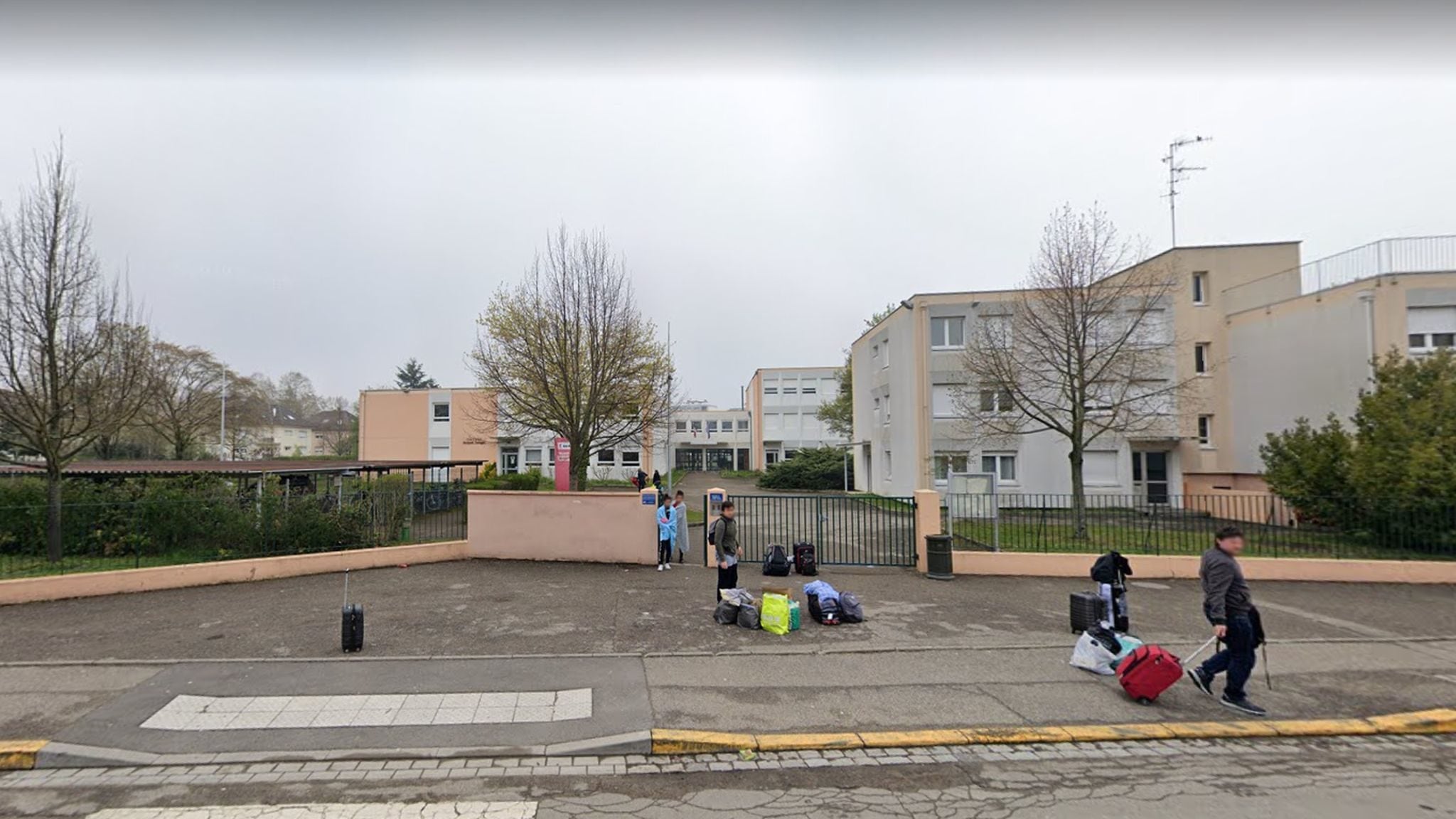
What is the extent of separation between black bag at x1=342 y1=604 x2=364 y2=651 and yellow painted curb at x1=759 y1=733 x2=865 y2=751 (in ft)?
16.8

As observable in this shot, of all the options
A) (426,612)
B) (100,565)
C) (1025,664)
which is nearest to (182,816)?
(426,612)

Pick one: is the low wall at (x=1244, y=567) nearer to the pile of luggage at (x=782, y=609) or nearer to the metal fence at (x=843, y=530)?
the metal fence at (x=843, y=530)

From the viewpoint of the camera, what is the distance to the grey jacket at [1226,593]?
239 inches

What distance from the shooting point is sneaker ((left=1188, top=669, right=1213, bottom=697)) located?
20.5 feet

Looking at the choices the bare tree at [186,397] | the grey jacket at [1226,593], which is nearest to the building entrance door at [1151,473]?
the grey jacket at [1226,593]

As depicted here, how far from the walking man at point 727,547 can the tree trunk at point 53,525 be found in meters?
Answer: 13.0

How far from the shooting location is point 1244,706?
5.98 m

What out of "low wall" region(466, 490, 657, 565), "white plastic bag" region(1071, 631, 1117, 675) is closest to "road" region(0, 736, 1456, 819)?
"white plastic bag" region(1071, 631, 1117, 675)

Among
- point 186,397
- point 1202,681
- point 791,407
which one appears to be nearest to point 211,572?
point 1202,681

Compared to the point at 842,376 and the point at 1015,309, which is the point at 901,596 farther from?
the point at 842,376

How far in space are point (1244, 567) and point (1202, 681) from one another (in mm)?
7632

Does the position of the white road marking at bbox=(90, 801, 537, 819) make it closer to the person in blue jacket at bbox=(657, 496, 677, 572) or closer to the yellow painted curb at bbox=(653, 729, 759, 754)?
the yellow painted curb at bbox=(653, 729, 759, 754)

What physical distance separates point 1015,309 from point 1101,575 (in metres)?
14.0

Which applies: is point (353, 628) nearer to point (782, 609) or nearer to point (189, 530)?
point (782, 609)
